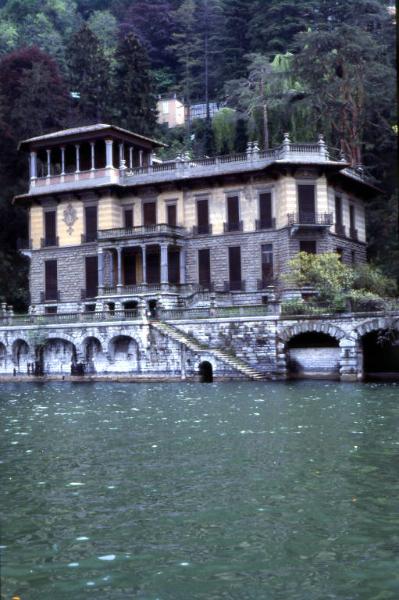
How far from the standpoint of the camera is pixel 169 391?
33.9m

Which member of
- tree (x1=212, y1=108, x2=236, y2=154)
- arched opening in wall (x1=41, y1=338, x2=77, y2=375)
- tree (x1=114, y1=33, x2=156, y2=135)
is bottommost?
arched opening in wall (x1=41, y1=338, x2=77, y2=375)

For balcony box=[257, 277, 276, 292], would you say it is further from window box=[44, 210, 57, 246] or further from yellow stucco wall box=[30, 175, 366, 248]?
window box=[44, 210, 57, 246]

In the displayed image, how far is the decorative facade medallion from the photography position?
52750 millimetres

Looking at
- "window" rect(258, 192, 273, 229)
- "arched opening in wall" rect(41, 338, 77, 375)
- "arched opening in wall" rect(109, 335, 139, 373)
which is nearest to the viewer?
"arched opening in wall" rect(109, 335, 139, 373)

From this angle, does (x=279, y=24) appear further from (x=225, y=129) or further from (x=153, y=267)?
(x=153, y=267)

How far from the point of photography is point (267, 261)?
48.0m

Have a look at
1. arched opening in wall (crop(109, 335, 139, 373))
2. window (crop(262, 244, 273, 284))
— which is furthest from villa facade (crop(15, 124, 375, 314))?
arched opening in wall (crop(109, 335, 139, 373))

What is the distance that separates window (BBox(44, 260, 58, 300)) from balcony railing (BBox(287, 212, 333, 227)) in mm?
16157

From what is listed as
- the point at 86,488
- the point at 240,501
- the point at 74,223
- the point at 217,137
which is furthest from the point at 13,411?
the point at 217,137

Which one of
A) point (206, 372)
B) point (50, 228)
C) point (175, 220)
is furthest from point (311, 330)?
point (50, 228)

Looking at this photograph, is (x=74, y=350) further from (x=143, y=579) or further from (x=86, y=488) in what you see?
(x=143, y=579)

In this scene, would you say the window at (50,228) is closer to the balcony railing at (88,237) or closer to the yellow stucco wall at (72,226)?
the yellow stucco wall at (72,226)

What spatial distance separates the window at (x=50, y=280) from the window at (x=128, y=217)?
5.42m

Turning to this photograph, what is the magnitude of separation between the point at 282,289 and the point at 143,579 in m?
37.7
